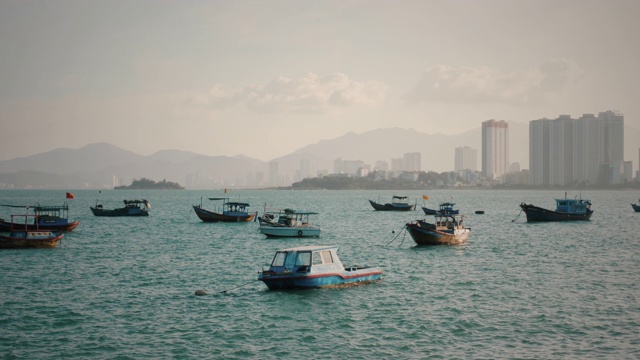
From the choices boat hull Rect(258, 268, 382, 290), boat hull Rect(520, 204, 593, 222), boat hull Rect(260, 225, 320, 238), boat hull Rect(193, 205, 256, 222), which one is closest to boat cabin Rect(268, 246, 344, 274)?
boat hull Rect(258, 268, 382, 290)

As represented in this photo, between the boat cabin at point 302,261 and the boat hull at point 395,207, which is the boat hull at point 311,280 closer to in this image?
the boat cabin at point 302,261

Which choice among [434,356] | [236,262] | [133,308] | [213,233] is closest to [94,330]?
[133,308]

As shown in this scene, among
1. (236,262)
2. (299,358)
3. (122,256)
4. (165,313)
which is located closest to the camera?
(299,358)

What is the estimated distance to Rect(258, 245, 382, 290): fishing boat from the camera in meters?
36.3

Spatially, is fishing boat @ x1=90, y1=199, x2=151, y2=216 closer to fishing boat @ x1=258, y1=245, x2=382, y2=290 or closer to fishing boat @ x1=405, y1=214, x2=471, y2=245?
fishing boat @ x1=405, y1=214, x2=471, y2=245

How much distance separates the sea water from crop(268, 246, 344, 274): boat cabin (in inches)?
52.7

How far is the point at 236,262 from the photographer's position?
168 ft

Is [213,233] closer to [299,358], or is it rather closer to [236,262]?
[236,262]

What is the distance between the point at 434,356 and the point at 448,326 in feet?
15.5

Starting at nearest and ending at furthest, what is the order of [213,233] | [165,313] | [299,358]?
1. [299,358]
2. [165,313]
3. [213,233]

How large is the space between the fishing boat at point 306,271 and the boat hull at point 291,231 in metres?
31.7

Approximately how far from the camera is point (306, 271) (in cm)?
3625

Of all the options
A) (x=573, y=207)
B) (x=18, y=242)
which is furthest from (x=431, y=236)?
(x=573, y=207)

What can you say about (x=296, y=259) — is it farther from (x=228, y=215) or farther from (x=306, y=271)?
(x=228, y=215)
